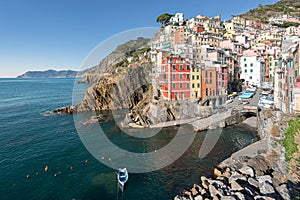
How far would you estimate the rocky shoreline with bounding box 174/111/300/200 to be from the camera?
49.7ft

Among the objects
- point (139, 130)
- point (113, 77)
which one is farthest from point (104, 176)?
point (113, 77)

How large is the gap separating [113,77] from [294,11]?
131m

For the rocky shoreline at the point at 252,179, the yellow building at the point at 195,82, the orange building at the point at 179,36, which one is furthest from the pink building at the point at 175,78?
the orange building at the point at 179,36

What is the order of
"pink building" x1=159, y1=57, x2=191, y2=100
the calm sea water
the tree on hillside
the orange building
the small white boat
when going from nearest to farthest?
the calm sea water < the small white boat < "pink building" x1=159, y1=57, x2=191, y2=100 < the orange building < the tree on hillside

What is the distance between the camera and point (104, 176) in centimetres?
2147

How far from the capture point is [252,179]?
1716cm

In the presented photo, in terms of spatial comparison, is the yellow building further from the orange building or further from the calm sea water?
the orange building

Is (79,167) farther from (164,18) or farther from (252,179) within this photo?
(164,18)

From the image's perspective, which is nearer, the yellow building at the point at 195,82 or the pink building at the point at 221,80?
the yellow building at the point at 195,82

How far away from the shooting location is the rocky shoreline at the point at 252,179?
15.2 meters

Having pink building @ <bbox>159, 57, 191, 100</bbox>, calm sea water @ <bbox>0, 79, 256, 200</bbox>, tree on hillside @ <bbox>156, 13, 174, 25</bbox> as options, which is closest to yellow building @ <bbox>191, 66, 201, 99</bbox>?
pink building @ <bbox>159, 57, 191, 100</bbox>

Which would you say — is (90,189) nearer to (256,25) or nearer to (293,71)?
(293,71)

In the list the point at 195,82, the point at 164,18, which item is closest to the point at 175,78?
the point at 195,82

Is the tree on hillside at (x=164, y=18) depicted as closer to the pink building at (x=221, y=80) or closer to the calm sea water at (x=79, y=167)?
the pink building at (x=221, y=80)
